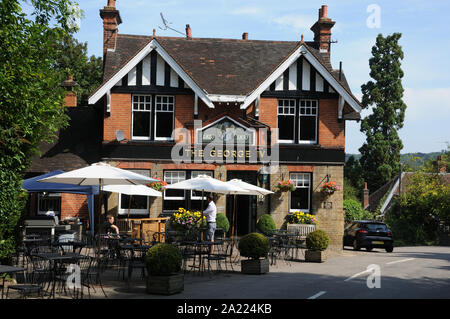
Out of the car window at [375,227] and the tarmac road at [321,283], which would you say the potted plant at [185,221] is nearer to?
the tarmac road at [321,283]

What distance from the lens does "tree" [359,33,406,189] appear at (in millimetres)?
50141

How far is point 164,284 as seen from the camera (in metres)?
11.0

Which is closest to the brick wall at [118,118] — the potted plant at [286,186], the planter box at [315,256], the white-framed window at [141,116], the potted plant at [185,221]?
the white-framed window at [141,116]

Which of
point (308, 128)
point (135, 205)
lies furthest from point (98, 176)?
point (308, 128)

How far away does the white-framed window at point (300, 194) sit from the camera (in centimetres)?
2366

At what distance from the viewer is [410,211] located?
3719 cm

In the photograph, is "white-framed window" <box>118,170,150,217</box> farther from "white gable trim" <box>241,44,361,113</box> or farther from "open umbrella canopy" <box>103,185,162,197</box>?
"white gable trim" <box>241,44,361,113</box>

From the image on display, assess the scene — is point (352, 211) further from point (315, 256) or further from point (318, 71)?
point (315, 256)

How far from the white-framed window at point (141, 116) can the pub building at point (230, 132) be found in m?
0.04

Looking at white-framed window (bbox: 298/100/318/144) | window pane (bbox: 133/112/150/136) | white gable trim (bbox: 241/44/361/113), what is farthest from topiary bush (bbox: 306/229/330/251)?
window pane (bbox: 133/112/150/136)

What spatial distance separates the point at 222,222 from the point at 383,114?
1306 inches

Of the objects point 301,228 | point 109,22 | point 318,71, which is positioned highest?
point 109,22
